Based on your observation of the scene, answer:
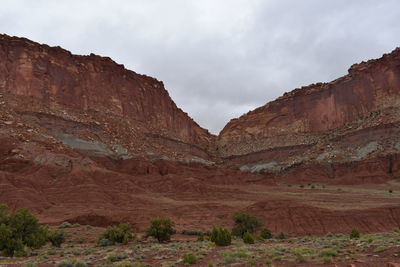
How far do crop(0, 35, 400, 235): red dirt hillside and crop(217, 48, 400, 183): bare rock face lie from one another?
26cm

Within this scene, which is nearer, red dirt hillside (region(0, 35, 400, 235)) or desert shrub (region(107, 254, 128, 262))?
desert shrub (region(107, 254, 128, 262))

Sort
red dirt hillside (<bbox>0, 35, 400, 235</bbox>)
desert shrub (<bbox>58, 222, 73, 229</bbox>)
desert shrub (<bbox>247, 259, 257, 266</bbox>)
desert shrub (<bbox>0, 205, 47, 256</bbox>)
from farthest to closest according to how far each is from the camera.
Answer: red dirt hillside (<bbox>0, 35, 400, 235</bbox>), desert shrub (<bbox>58, 222, 73, 229</bbox>), desert shrub (<bbox>0, 205, 47, 256</bbox>), desert shrub (<bbox>247, 259, 257, 266</bbox>)

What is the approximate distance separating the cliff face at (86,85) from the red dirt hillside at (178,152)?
0.75ft

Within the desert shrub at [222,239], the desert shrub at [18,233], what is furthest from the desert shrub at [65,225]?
the desert shrub at [222,239]

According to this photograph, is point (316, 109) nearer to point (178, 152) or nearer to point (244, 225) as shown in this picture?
point (178, 152)

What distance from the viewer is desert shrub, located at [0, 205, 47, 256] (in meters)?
18.9

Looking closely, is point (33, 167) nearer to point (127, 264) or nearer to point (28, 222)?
point (28, 222)

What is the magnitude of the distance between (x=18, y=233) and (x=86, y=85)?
5622 centimetres

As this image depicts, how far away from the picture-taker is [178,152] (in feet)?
248

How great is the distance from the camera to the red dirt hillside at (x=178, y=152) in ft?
119

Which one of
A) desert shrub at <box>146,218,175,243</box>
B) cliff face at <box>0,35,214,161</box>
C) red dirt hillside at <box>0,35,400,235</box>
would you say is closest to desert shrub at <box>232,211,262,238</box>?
red dirt hillside at <box>0,35,400,235</box>

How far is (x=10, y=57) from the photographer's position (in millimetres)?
65000

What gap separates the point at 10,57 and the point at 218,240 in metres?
58.0

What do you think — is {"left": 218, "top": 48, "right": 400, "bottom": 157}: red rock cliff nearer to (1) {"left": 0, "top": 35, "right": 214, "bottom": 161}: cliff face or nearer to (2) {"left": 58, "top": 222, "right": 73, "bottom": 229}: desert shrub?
(1) {"left": 0, "top": 35, "right": 214, "bottom": 161}: cliff face
